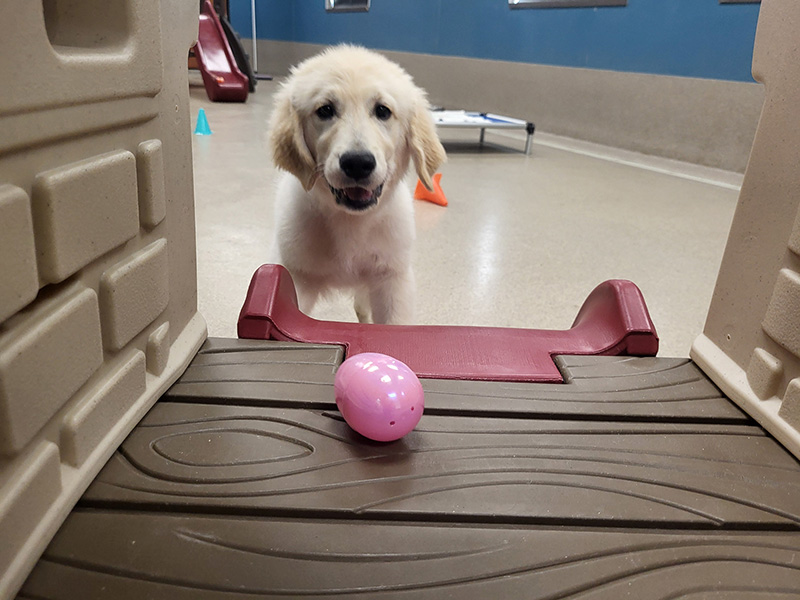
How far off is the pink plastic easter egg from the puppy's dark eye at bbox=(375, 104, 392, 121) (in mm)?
846

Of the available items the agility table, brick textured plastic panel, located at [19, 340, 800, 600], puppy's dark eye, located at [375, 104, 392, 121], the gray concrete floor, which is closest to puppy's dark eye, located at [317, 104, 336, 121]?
puppy's dark eye, located at [375, 104, 392, 121]

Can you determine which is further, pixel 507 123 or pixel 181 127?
pixel 507 123

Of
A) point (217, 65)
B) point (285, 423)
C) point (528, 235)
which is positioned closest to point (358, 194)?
point (285, 423)

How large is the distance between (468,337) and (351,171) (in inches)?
19.8

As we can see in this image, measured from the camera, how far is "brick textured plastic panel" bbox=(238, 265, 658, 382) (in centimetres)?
117

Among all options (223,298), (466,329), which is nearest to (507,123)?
(223,298)

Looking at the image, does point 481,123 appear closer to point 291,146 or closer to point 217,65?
point 291,146

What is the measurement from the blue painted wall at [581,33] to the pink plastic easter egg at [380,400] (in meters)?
3.78

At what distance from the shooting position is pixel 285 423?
946 millimetres

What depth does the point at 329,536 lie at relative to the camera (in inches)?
29.4

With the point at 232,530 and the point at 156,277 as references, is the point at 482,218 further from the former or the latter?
the point at 232,530

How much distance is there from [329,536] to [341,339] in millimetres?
538

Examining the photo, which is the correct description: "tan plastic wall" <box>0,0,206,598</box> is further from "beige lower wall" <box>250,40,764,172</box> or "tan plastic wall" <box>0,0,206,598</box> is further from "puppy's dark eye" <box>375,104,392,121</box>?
"beige lower wall" <box>250,40,764,172</box>

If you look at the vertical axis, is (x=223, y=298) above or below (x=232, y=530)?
below
